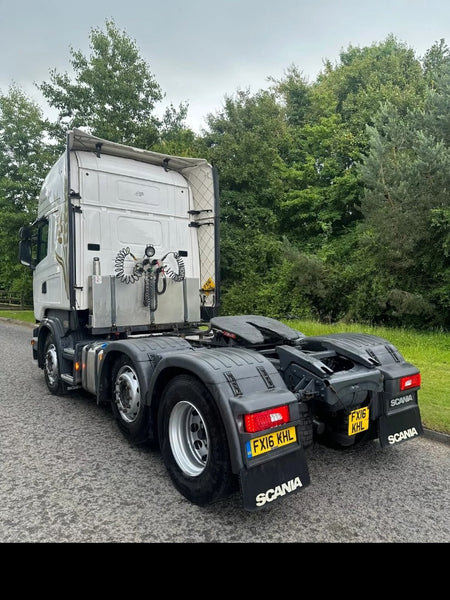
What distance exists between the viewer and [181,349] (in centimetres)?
391

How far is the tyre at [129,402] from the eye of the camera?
3.66 metres

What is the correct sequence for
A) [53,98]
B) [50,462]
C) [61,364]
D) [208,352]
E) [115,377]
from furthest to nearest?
[53,98] < [61,364] < [115,377] < [50,462] < [208,352]

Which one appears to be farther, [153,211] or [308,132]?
[308,132]

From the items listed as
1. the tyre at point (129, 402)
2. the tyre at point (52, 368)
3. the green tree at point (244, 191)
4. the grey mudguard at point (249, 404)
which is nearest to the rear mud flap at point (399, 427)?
the grey mudguard at point (249, 404)

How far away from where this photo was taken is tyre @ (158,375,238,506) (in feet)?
8.81

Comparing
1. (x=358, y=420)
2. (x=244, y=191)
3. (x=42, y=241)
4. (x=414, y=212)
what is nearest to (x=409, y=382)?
(x=358, y=420)

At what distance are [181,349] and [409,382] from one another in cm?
212

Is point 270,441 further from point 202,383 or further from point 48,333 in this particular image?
point 48,333

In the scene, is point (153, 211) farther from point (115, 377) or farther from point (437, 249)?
point (437, 249)

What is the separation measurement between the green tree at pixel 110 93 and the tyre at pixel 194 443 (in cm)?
1491
